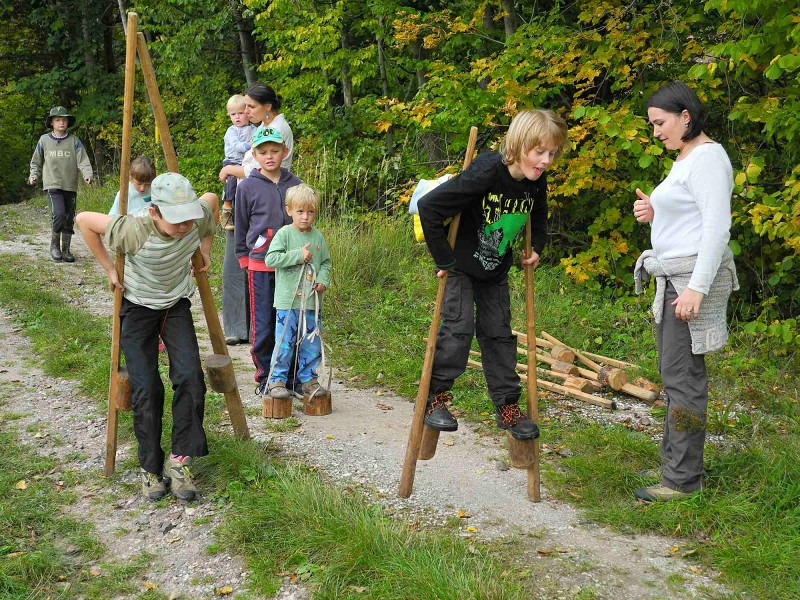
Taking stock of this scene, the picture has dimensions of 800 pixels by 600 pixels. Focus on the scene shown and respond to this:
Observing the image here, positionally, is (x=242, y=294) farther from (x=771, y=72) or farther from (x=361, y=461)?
(x=771, y=72)

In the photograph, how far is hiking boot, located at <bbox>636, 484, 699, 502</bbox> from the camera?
4.16 meters

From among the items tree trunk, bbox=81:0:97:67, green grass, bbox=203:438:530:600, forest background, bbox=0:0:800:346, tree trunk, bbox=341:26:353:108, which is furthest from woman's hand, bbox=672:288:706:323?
tree trunk, bbox=81:0:97:67

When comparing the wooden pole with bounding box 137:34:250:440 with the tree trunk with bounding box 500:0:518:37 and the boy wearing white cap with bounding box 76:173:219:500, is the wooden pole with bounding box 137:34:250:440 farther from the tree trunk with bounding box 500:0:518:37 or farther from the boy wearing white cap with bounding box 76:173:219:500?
the tree trunk with bounding box 500:0:518:37

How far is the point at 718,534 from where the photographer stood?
12.8 feet

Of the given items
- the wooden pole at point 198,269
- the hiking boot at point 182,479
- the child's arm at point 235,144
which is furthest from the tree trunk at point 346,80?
the hiking boot at point 182,479

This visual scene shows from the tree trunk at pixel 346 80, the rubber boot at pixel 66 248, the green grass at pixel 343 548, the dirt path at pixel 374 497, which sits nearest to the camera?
the green grass at pixel 343 548

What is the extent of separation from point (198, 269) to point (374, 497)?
5.41 ft

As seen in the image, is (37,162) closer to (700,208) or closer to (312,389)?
(312,389)

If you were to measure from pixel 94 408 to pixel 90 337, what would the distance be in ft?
6.05

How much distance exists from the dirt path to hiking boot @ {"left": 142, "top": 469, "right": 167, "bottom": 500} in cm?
6

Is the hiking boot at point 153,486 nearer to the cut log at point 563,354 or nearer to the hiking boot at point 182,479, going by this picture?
the hiking boot at point 182,479

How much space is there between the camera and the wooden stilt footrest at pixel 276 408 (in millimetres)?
5664

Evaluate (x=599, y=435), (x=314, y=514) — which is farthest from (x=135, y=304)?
(x=599, y=435)

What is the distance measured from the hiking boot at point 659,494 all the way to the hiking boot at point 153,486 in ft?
8.67
